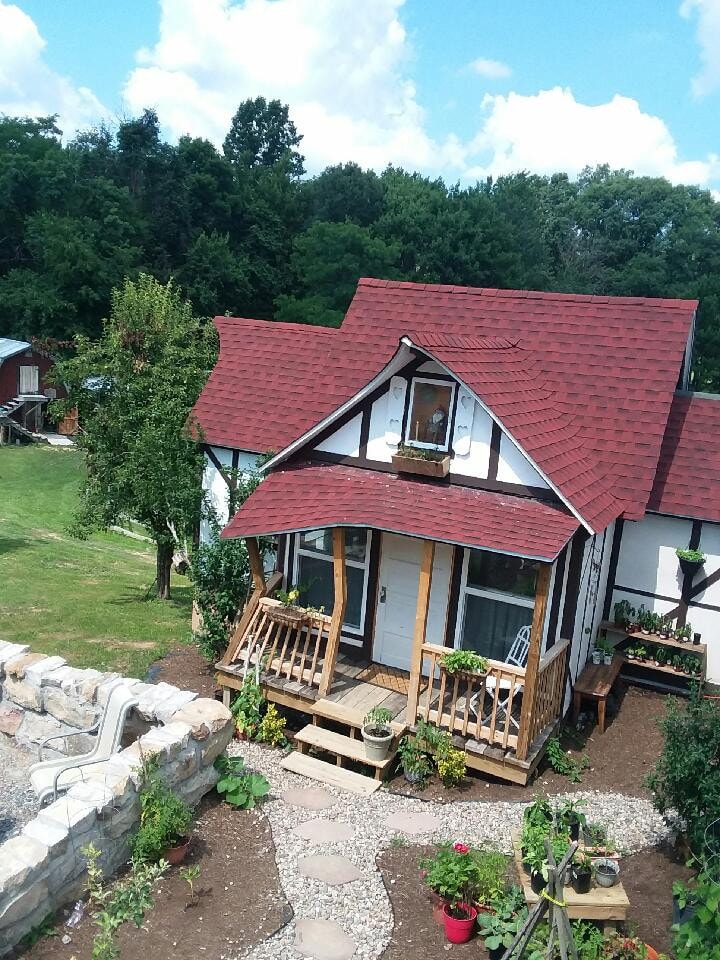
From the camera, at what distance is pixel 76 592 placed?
1764cm

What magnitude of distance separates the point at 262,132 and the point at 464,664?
252ft

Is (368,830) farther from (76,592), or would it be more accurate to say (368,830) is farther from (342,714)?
(76,592)

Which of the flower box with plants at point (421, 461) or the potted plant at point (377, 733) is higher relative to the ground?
the flower box with plants at point (421, 461)

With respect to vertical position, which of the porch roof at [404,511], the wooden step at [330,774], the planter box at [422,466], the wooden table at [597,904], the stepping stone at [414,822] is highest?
the planter box at [422,466]

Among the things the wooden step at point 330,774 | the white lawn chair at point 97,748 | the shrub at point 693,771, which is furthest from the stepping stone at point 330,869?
the shrub at point 693,771

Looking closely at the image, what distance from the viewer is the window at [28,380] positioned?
42875mm

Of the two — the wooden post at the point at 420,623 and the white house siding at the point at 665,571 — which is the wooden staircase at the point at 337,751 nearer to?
the wooden post at the point at 420,623

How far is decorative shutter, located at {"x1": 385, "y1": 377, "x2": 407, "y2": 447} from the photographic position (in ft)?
37.6

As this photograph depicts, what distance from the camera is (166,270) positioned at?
165ft

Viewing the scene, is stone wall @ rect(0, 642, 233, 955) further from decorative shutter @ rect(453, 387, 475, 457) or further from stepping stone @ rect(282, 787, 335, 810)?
decorative shutter @ rect(453, 387, 475, 457)

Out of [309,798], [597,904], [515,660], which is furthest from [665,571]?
[597,904]

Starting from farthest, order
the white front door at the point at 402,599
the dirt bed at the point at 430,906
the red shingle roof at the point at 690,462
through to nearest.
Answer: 1. the red shingle roof at the point at 690,462
2. the white front door at the point at 402,599
3. the dirt bed at the point at 430,906

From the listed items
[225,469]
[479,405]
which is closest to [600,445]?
[479,405]

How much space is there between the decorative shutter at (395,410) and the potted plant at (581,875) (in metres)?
6.20
